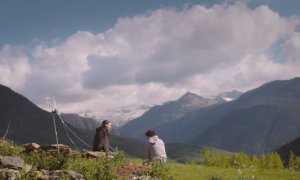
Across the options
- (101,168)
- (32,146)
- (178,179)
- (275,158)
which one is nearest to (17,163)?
(101,168)

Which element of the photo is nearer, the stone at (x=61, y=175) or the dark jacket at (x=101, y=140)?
the stone at (x=61, y=175)

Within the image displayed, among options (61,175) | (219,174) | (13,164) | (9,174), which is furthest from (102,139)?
(9,174)

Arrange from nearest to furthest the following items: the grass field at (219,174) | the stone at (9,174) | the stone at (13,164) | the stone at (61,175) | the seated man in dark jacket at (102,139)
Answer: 1. the stone at (9,174)
2. the stone at (61,175)
3. the stone at (13,164)
4. the grass field at (219,174)
5. the seated man in dark jacket at (102,139)

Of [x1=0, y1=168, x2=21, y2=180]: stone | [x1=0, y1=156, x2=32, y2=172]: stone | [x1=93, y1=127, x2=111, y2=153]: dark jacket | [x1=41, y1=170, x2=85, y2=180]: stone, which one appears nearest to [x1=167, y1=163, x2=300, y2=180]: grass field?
[x1=93, y1=127, x2=111, y2=153]: dark jacket

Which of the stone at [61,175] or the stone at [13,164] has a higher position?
the stone at [13,164]

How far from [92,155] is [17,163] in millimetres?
6424

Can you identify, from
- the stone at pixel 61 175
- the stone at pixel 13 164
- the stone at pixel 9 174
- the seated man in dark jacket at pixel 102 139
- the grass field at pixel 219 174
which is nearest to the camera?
the stone at pixel 9 174

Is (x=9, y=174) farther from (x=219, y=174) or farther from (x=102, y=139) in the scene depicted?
(x=219, y=174)

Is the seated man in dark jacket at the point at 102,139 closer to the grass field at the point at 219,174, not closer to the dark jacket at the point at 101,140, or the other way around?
the dark jacket at the point at 101,140

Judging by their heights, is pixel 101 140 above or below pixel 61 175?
above

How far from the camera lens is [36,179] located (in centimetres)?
1828

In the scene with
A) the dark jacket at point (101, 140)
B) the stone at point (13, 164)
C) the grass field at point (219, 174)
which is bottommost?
the grass field at point (219, 174)

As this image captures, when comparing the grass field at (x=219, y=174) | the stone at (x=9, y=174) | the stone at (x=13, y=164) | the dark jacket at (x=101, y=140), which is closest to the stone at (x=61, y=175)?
the stone at (x=13, y=164)

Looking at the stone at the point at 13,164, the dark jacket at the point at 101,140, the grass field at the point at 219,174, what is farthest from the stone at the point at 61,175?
the dark jacket at the point at 101,140
